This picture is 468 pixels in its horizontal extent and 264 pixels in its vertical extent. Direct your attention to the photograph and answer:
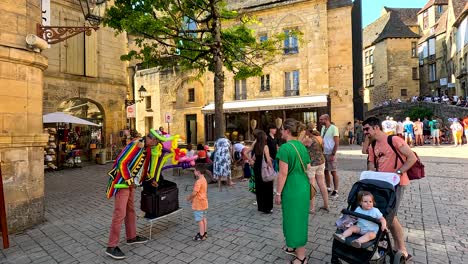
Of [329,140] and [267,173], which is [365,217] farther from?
[329,140]

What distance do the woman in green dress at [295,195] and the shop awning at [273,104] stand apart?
53.2 ft

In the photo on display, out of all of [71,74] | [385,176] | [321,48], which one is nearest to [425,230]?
[385,176]

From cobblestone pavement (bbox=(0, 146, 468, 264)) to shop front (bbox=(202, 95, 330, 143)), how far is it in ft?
42.3

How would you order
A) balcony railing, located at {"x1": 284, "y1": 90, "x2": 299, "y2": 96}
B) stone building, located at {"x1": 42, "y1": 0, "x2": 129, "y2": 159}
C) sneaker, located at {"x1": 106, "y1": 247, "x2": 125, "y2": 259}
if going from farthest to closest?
balcony railing, located at {"x1": 284, "y1": 90, "x2": 299, "y2": 96}
stone building, located at {"x1": 42, "y1": 0, "x2": 129, "y2": 159}
sneaker, located at {"x1": 106, "y1": 247, "x2": 125, "y2": 259}

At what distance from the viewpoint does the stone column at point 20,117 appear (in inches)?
182

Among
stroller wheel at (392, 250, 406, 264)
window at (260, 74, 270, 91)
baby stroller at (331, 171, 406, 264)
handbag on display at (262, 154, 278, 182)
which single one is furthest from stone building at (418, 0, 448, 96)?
stroller wheel at (392, 250, 406, 264)

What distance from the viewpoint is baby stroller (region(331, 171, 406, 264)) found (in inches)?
113

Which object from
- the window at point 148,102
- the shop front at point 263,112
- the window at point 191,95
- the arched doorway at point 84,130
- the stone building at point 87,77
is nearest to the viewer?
the stone building at point 87,77

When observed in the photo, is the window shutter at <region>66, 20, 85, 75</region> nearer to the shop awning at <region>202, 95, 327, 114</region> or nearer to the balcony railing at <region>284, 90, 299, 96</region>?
the shop awning at <region>202, 95, 327, 114</region>

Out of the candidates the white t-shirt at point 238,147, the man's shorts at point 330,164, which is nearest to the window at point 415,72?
the white t-shirt at point 238,147

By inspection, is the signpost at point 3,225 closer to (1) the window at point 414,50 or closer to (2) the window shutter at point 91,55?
(2) the window shutter at point 91,55

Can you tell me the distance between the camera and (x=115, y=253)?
370 centimetres

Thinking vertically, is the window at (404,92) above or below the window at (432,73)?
below

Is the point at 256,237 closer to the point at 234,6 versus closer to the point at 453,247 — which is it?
the point at 453,247
